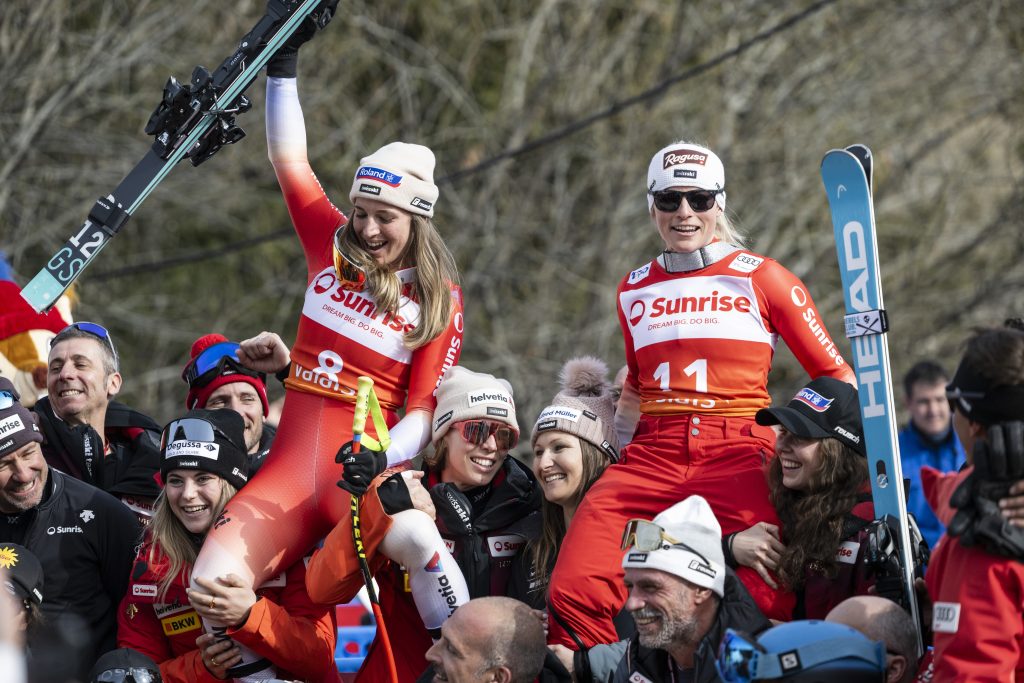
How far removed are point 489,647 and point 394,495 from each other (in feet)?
2.25

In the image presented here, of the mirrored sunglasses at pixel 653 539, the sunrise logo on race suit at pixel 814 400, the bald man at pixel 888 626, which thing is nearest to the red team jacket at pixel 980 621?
the bald man at pixel 888 626

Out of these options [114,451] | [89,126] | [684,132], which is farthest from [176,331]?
[114,451]

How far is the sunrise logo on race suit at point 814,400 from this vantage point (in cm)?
505

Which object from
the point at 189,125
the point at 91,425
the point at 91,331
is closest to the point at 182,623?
the point at 91,425

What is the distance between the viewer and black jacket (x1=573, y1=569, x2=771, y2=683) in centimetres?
438

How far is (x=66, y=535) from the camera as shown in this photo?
5.77 metres

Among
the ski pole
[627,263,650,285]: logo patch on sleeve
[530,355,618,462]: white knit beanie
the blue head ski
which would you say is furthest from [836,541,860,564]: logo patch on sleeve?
the ski pole

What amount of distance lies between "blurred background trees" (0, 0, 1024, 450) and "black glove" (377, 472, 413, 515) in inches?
343

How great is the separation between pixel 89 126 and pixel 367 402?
993cm

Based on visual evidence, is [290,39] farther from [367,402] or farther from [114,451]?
[114,451]

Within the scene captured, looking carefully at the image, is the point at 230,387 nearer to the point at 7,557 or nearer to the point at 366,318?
the point at 366,318

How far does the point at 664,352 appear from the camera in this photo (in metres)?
5.45

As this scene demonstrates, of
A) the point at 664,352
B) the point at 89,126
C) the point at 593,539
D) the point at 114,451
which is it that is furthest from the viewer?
the point at 89,126

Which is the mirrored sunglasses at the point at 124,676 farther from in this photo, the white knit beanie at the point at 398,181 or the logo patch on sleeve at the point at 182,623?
the white knit beanie at the point at 398,181
